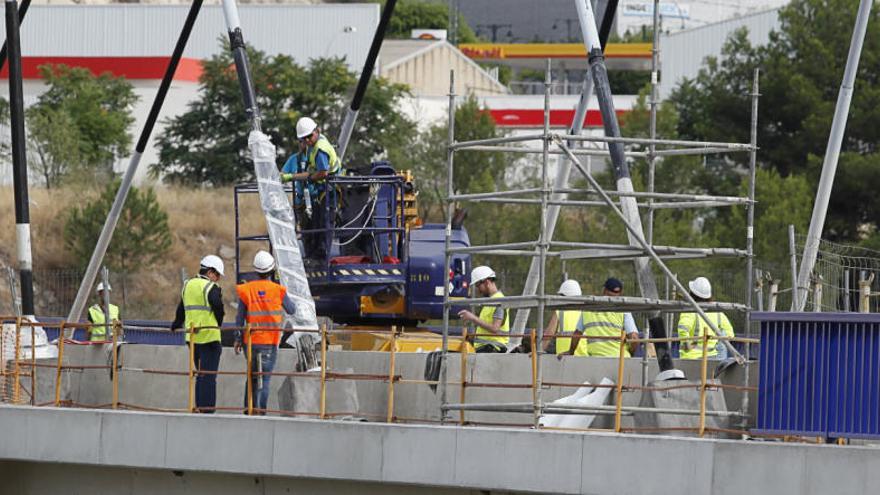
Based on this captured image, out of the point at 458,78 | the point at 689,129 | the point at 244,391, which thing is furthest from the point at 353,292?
the point at 458,78

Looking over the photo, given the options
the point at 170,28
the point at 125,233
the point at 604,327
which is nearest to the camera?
the point at 604,327

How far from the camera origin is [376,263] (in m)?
18.9

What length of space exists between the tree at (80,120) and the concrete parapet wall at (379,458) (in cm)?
4548

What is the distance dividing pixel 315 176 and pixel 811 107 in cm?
3961

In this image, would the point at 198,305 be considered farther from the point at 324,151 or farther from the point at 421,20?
the point at 421,20

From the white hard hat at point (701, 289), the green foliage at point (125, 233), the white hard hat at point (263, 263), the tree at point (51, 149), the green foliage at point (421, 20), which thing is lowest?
the green foliage at point (125, 233)

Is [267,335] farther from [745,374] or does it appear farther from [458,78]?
[458,78]

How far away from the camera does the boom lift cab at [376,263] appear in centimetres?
1834

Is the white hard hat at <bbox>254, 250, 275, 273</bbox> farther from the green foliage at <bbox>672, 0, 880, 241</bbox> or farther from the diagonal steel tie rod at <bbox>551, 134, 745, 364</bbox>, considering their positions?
the green foliage at <bbox>672, 0, 880, 241</bbox>

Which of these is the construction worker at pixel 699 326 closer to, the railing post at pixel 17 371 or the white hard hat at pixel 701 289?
the white hard hat at pixel 701 289

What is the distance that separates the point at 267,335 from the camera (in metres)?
15.8

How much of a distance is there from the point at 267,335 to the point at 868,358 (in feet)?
18.0

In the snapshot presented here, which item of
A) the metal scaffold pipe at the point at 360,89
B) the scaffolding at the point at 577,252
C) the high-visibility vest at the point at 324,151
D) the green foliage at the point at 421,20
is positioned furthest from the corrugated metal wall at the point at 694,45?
the scaffolding at the point at 577,252

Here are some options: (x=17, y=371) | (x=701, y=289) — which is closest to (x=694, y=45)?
(x=701, y=289)
